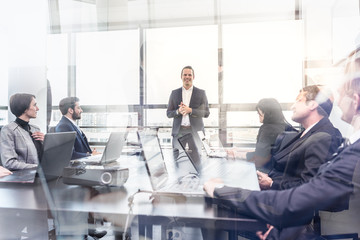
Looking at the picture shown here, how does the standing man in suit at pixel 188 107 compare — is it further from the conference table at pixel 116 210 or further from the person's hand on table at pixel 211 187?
the person's hand on table at pixel 211 187

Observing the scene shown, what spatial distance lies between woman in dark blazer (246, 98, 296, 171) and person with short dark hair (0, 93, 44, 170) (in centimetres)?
155

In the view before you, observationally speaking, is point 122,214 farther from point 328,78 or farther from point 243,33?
point 243,33

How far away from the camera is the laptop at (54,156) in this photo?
1044 mm

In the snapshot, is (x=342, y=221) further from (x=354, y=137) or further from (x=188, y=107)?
(x=188, y=107)

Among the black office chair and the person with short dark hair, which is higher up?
the person with short dark hair

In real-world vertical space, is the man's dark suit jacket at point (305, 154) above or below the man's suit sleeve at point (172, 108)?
below

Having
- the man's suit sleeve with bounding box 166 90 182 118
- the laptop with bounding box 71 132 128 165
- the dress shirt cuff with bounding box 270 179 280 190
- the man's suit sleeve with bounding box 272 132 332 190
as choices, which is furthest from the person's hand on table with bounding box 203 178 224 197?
the man's suit sleeve with bounding box 166 90 182 118

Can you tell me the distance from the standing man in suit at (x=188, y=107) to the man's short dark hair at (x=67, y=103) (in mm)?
886

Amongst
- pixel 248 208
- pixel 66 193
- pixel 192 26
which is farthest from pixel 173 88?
pixel 248 208

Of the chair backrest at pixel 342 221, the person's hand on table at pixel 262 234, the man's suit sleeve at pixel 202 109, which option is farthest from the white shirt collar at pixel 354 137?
the man's suit sleeve at pixel 202 109

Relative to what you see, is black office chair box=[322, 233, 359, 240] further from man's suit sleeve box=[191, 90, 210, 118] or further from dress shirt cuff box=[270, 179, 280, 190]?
man's suit sleeve box=[191, 90, 210, 118]

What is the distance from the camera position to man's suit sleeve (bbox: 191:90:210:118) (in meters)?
2.25

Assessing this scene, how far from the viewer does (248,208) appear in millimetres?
695

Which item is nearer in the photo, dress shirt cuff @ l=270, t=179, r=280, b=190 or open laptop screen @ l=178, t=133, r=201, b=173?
dress shirt cuff @ l=270, t=179, r=280, b=190
